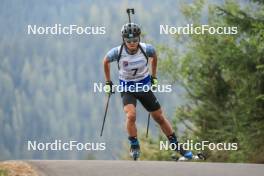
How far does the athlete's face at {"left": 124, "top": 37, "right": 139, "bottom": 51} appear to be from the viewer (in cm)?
1343

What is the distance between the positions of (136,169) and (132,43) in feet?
8.46

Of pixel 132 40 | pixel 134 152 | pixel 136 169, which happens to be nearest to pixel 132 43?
pixel 132 40

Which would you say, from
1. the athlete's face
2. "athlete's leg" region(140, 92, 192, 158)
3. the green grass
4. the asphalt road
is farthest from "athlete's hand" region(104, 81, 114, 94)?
the green grass

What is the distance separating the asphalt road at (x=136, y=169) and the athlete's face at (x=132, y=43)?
193 centimetres

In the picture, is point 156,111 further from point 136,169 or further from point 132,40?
point 136,169

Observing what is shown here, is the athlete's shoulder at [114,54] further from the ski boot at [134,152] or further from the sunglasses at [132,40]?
the ski boot at [134,152]

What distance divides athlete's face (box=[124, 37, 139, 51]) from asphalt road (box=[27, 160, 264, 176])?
1.93 metres

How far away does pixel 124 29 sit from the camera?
44.1ft

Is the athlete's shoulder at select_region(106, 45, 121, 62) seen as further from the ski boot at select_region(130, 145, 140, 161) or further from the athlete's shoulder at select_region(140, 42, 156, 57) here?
the ski boot at select_region(130, 145, 140, 161)

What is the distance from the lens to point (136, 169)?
11.6m

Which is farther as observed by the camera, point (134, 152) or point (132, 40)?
point (134, 152)

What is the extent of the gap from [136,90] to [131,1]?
538 feet

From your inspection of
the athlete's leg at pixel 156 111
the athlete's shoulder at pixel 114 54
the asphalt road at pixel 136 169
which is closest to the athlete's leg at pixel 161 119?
the athlete's leg at pixel 156 111

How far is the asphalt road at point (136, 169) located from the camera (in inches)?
440
